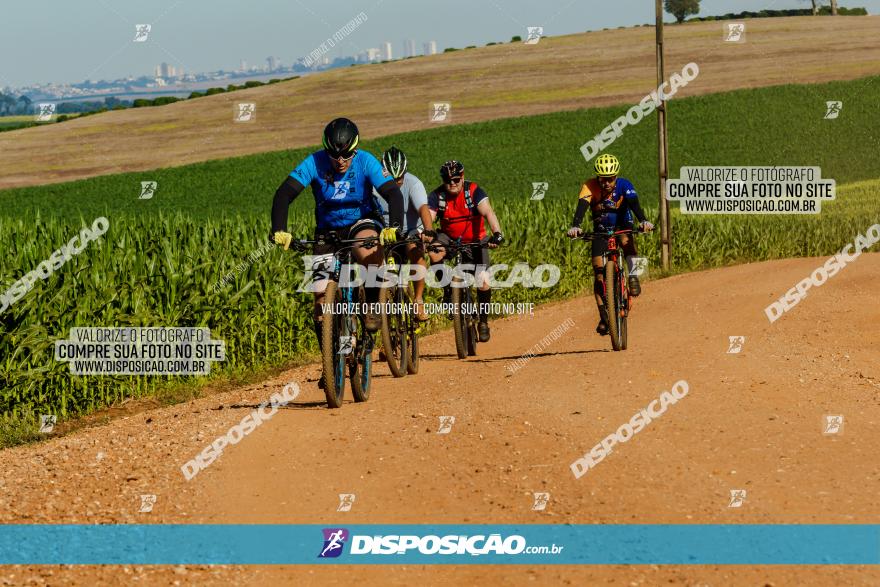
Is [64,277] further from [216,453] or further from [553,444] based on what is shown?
[553,444]

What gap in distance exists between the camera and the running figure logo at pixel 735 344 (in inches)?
482

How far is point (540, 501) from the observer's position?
7.33 metres

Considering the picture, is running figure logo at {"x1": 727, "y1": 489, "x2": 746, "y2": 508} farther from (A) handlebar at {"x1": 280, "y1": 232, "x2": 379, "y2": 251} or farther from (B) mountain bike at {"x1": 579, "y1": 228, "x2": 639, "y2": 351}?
(B) mountain bike at {"x1": 579, "y1": 228, "x2": 639, "y2": 351}

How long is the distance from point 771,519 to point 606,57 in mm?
71947

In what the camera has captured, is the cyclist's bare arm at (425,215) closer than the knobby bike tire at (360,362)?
No

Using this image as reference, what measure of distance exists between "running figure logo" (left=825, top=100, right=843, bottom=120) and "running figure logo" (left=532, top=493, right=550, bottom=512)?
161 feet

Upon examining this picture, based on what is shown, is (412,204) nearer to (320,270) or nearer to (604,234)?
(604,234)

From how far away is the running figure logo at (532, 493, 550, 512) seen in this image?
723cm

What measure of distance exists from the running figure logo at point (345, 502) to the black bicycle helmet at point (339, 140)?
3284 millimetres

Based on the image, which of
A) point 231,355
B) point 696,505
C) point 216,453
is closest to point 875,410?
point 696,505

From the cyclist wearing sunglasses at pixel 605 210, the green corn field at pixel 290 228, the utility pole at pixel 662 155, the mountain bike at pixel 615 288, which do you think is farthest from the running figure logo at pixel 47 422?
the utility pole at pixel 662 155

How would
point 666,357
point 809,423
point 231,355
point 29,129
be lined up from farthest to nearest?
point 29,129 < point 231,355 < point 666,357 < point 809,423

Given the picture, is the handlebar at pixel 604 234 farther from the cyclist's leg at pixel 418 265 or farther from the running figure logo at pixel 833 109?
the running figure logo at pixel 833 109

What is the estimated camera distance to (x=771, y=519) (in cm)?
684
